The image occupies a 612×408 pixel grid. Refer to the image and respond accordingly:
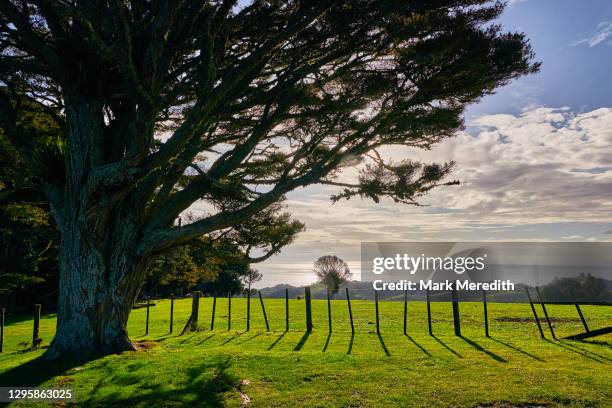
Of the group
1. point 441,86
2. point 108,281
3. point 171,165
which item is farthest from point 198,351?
point 441,86

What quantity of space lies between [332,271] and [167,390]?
80822 mm

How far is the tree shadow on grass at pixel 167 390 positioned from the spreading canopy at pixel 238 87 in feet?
12.2

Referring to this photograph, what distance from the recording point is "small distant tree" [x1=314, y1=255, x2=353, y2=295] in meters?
87.6

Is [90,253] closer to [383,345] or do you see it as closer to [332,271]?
[383,345]

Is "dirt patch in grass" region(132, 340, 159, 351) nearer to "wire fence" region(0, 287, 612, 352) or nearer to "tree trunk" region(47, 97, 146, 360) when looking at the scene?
"tree trunk" region(47, 97, 146, 360)

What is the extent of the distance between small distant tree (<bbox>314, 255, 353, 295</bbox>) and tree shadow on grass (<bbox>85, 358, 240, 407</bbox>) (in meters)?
78.7

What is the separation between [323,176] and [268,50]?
11.8 feet

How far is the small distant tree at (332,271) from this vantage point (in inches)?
3447

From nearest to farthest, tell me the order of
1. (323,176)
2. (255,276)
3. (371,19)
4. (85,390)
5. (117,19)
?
1. (85,390)
2. (117,19)
3. (371,19)
4. (323,176)
5. (255,276)

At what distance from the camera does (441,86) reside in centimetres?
1134

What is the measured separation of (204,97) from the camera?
943cm

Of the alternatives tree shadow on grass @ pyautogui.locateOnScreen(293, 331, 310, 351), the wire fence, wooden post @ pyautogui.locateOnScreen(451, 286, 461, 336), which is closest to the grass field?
tree shadow on grass @ pyautogui.locateOnScreen(293, 331, 310, 351)

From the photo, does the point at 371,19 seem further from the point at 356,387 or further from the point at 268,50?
the point at 356,387

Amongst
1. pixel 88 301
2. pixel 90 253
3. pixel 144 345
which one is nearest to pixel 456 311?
pixel 144 345
